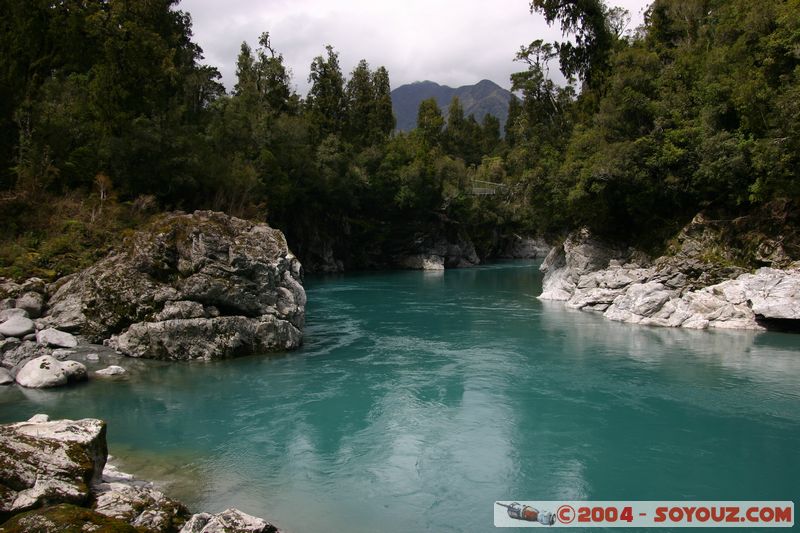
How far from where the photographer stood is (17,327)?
18.1m

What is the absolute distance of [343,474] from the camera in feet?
36.9

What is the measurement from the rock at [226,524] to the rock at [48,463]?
61.6 inches

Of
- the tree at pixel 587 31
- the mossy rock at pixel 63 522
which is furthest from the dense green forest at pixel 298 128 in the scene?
the mossy rock at pixel 63 522

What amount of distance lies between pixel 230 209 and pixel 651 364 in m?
25.3

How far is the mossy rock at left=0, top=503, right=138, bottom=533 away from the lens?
6.38 metres

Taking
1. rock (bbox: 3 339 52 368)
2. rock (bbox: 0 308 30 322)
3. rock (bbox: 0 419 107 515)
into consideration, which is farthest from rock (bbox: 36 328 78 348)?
rock (bbox: 0 419 107 515)

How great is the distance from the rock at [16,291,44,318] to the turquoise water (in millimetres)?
4806

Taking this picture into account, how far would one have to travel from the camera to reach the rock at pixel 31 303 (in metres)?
19.8

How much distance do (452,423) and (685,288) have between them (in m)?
19.6

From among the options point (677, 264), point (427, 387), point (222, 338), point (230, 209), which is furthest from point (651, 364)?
point (230, 209)

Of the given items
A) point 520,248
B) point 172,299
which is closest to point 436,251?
point 520,248

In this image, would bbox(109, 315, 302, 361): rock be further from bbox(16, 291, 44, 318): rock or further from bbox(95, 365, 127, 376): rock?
bbox(16, 291, 44, 318): rock

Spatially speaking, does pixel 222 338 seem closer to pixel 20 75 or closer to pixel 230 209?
pixel 230 209

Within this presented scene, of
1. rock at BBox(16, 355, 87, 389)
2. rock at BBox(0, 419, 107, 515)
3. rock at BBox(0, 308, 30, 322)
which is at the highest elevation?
rock at BBox(0, 308, 30, 322)
